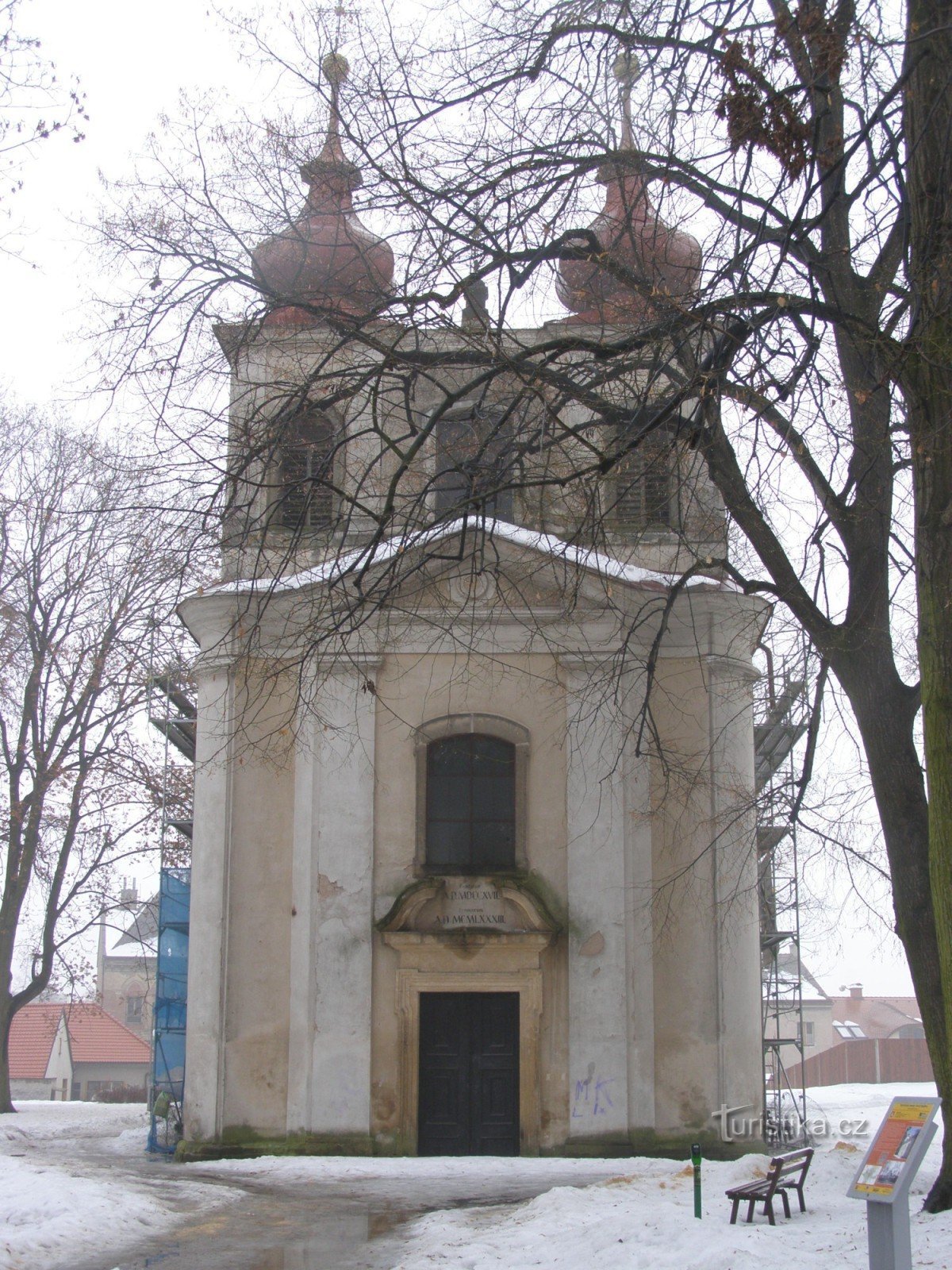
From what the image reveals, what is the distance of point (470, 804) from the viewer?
55.3ft

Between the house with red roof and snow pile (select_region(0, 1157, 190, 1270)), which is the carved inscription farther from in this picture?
the house with red roof

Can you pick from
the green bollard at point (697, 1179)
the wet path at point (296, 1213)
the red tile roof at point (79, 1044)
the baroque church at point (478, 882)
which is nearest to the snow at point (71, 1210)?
the wet path at point (296, 1213)

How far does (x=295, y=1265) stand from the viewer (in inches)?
388

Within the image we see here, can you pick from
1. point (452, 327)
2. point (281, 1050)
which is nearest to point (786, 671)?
point (452, 327)

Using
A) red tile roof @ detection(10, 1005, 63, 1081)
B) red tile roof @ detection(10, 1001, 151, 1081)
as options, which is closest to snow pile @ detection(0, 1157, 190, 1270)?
red tile roof @ detection(10, 1005, 63, 1081)

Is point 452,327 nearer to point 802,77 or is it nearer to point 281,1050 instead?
point 802,77

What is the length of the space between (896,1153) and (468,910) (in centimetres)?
943

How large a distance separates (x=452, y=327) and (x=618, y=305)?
4.13 feet

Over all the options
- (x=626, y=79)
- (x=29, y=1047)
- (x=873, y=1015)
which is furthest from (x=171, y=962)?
(x=873, y=1015)

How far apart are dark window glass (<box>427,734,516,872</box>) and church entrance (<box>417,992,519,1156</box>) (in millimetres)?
1523

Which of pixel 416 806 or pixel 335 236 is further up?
pixel 335 236

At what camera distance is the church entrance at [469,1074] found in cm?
1595

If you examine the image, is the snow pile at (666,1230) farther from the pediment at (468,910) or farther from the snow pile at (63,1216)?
the pediment at (468,910)

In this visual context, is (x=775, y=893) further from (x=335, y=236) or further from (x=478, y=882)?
(x=335, y=236)
